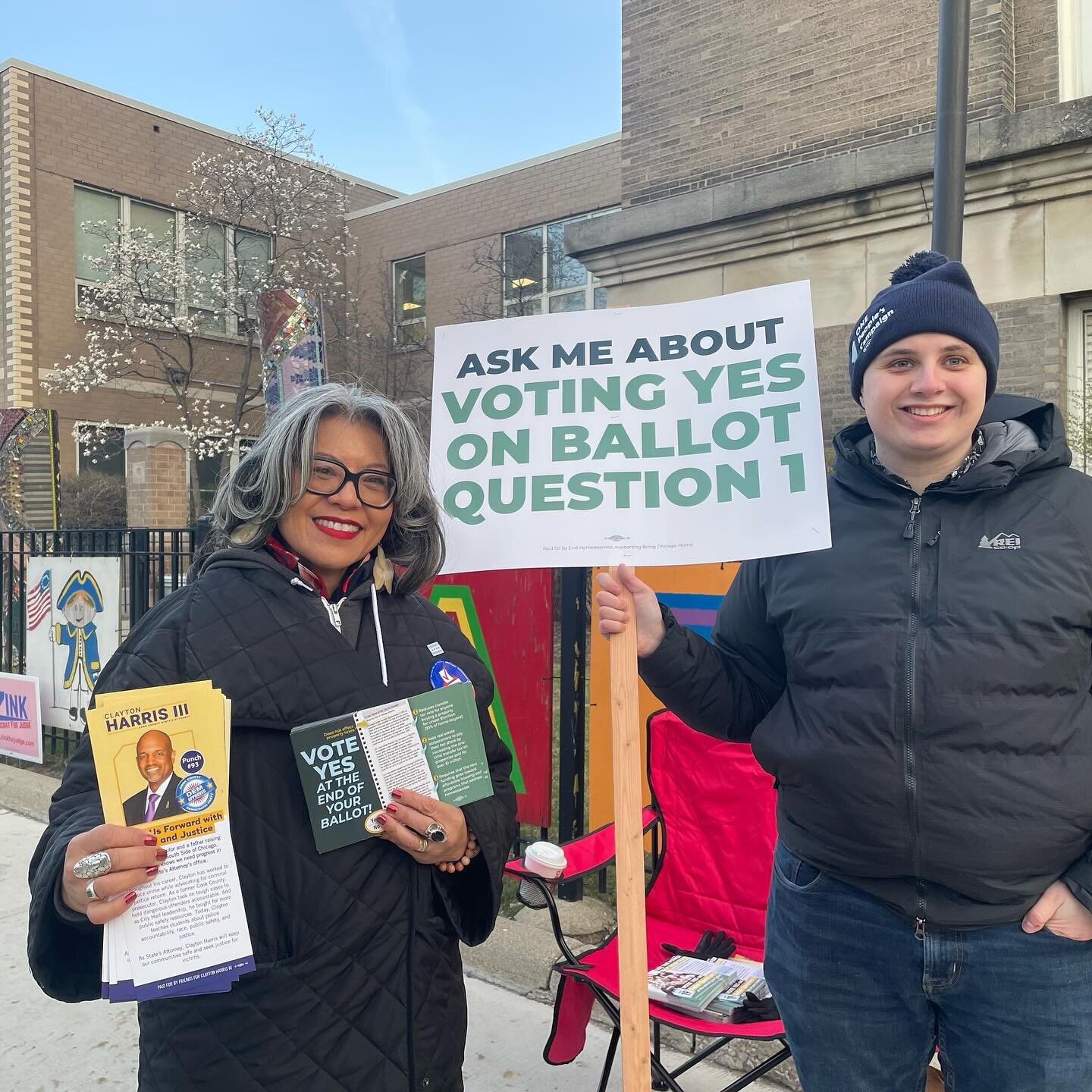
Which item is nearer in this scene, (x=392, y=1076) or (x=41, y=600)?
(x=392, y=1076)

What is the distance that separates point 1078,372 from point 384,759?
8.07 meters

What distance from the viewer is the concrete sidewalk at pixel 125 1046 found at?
286 cm

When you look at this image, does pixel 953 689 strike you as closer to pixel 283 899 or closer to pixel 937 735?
pixel 937 735

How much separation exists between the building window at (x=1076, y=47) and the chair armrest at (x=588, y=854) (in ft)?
26.6

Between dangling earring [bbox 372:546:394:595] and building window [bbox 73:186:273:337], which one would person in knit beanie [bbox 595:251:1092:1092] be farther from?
building window [bbox 73:186:273:337]

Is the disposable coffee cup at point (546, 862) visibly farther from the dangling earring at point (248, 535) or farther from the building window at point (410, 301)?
the building window at point (410, 301)

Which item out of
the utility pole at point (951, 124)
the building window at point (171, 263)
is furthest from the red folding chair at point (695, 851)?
the building window at point (171, 263)

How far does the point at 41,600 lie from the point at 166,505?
3752 millimetres

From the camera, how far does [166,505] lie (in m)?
10.2

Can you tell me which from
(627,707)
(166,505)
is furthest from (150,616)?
(166,505)

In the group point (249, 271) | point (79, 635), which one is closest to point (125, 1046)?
point (79, 635)

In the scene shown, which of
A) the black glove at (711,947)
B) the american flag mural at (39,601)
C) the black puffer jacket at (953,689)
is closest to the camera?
the black puffer jacket at (953,689)

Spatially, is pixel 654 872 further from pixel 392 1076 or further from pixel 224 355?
pixel 224 355

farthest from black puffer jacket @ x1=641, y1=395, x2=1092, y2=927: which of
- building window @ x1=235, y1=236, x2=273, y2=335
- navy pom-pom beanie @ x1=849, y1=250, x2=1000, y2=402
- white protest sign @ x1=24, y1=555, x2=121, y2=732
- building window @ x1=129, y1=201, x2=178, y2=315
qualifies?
building window @ x1=129, y1=201, x2=178, y2=315
